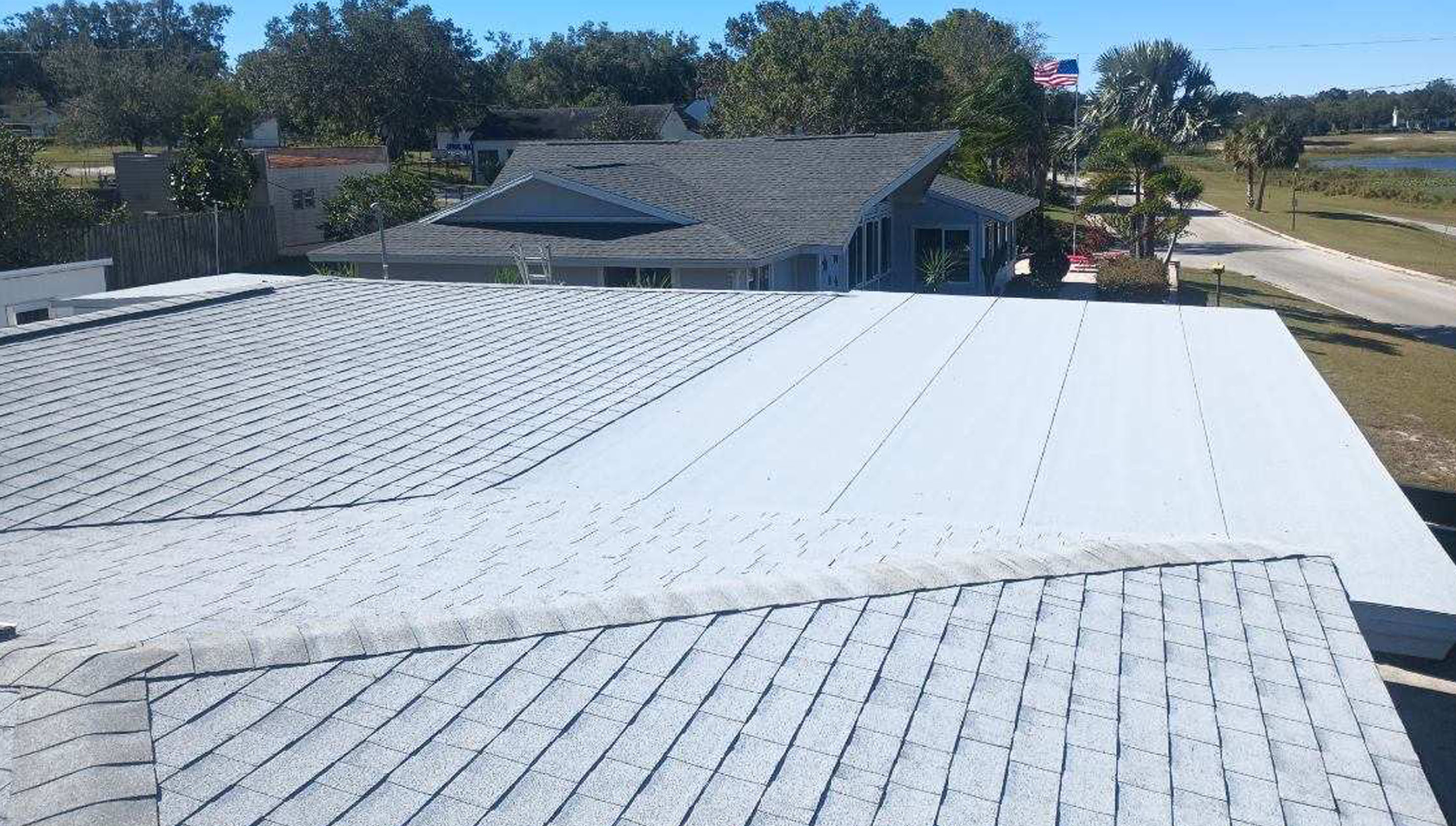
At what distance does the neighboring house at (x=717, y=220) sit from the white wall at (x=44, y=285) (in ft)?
17.2

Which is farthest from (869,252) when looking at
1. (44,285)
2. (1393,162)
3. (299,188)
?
(1393,162)

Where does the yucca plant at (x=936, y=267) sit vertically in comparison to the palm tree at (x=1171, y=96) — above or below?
below

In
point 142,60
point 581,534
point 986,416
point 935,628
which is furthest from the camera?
point 142,60

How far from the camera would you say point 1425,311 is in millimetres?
39625

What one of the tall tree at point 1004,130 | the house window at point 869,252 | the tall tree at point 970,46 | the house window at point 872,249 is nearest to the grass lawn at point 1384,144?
the tall tree at point 970,46

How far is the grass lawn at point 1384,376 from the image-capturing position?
22.2m

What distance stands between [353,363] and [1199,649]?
9.55 meters

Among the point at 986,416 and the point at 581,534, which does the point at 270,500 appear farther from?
the point at 986,416

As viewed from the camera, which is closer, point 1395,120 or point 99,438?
point 99,438

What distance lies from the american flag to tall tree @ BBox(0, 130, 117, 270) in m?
32.8

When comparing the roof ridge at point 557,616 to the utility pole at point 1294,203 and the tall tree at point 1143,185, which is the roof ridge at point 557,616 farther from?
the utility pole at point 1294,203

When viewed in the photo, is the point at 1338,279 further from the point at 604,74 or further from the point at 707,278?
the point at 604,74

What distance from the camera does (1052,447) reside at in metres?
10.6

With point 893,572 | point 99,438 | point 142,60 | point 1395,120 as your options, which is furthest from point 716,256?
point 1395,120
